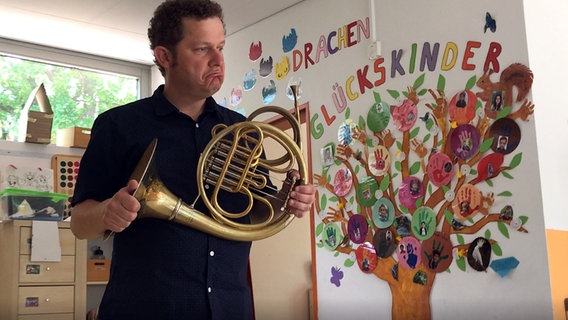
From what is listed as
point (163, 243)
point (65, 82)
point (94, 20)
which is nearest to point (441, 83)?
point (163, 243)

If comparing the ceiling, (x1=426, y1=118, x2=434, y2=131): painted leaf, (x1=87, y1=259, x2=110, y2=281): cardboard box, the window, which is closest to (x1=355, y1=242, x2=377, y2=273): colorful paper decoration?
(x1=426, y1=118, x2=434, y2=131): painted leaf

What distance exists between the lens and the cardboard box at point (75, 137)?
4.31 metres

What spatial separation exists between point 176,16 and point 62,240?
2.59 m

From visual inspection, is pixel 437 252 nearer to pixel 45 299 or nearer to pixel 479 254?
pixel 479 254

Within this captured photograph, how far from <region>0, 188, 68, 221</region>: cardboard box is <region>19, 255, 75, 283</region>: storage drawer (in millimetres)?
234

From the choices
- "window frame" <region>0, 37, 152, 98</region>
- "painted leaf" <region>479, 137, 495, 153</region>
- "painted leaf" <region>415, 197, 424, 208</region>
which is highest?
"window frame" <region>0, 37, 152, 98</region>

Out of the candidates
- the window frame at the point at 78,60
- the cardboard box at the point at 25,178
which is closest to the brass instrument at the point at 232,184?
the cardboard box at the point at 25,178

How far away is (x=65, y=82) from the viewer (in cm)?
472

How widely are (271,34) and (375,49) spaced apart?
91 cm

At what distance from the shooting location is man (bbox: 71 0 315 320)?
143cm

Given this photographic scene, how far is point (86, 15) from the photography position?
407cm

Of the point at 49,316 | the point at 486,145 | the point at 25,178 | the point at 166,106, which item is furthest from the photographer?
the point at 25,178

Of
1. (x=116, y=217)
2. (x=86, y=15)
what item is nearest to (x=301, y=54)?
(x=86, y=15)

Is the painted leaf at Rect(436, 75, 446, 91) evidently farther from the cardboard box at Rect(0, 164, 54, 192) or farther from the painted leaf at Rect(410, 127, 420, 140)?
the cardboard box at Rect(0, 164, 54, 192)
